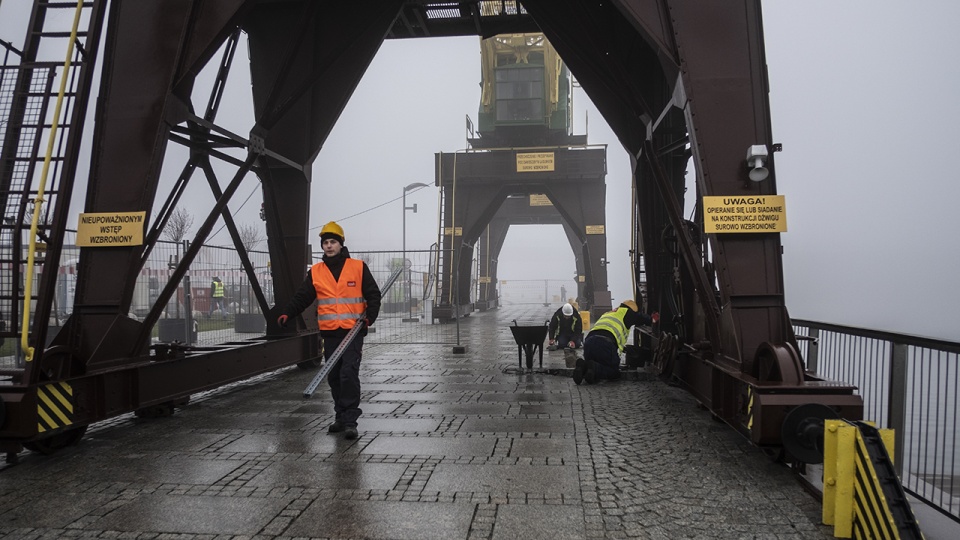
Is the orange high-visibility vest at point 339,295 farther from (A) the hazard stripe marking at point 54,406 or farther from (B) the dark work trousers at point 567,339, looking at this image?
(B) the dark work trousers at point 567,339

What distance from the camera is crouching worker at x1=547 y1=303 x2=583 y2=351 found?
13.5 metres

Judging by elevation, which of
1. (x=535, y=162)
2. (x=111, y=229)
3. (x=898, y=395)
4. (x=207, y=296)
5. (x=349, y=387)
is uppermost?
(x=535, y=162)

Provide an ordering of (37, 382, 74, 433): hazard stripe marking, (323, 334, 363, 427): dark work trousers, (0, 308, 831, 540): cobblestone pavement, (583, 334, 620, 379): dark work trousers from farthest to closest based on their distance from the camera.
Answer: (583, 334, 620, 379): dark work trousers
(323, 334, 363, 427): dark work trousers
(37, 382, 74, 433): hazard stripe marking
(0, 308, 831, 540): cobblestone pavement

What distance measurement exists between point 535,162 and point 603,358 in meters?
15.4

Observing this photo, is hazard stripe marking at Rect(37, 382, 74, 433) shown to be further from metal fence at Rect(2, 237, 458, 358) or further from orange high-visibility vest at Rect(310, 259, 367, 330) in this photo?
metal fence at Rect(2, 237, 458, 358)

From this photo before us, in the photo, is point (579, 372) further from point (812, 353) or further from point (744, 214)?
point (744, 214)

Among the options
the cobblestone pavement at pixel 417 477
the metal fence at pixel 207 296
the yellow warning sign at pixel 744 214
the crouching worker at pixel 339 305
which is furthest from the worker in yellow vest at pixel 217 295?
the yellow warning sign at pixel 744 214

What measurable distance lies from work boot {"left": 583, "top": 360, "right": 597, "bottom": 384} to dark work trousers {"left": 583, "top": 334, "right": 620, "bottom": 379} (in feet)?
0.19

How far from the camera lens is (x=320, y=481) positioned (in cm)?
477

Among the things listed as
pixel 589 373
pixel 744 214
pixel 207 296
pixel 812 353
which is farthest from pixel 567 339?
pixel 207 296

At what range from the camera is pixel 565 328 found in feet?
45.2

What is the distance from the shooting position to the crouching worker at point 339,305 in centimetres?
629

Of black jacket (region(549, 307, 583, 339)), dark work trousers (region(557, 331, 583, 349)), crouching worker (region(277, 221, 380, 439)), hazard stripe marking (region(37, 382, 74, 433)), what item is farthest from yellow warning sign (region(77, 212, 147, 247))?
dark work trousers (region(557, 331, 583, 349))

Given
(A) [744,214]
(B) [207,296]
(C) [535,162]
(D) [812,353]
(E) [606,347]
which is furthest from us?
(C) [535,162]
